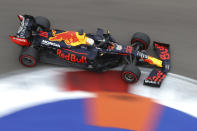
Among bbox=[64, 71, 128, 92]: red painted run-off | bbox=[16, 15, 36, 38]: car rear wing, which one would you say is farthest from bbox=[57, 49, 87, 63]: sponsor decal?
bbox=[16, 15, 36, 38]: car rear wing

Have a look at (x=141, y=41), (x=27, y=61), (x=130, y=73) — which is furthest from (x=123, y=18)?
(x=27, y=61)

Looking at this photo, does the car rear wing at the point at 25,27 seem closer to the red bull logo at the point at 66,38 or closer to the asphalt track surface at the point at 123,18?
the red bull logo at the point at 66,38

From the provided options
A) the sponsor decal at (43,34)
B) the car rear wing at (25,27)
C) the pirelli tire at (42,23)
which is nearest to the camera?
the car rear wing at (25,27)

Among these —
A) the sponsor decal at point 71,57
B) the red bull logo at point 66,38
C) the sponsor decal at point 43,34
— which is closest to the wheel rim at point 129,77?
the sponsor decal at point 71,57

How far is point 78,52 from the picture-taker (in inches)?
218

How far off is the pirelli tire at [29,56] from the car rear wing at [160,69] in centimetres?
244

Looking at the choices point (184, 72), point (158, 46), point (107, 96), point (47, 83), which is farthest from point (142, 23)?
point (47, 83)

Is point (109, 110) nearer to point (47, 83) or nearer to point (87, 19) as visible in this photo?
point (47, 83)

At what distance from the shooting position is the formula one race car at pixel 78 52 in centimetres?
551

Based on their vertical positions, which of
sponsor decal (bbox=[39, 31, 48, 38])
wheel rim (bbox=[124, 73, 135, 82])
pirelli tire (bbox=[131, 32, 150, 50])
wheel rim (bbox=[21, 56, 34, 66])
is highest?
sponsor decal (bbox=[39, 31, 48, 38])

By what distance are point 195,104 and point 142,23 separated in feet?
9.35

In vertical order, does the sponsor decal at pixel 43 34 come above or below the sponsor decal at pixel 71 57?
above

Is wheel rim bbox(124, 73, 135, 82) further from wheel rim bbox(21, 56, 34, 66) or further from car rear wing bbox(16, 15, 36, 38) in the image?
car rear wing bbox(16, 15, 36, 38)

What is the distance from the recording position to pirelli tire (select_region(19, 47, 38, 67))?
5473mm
